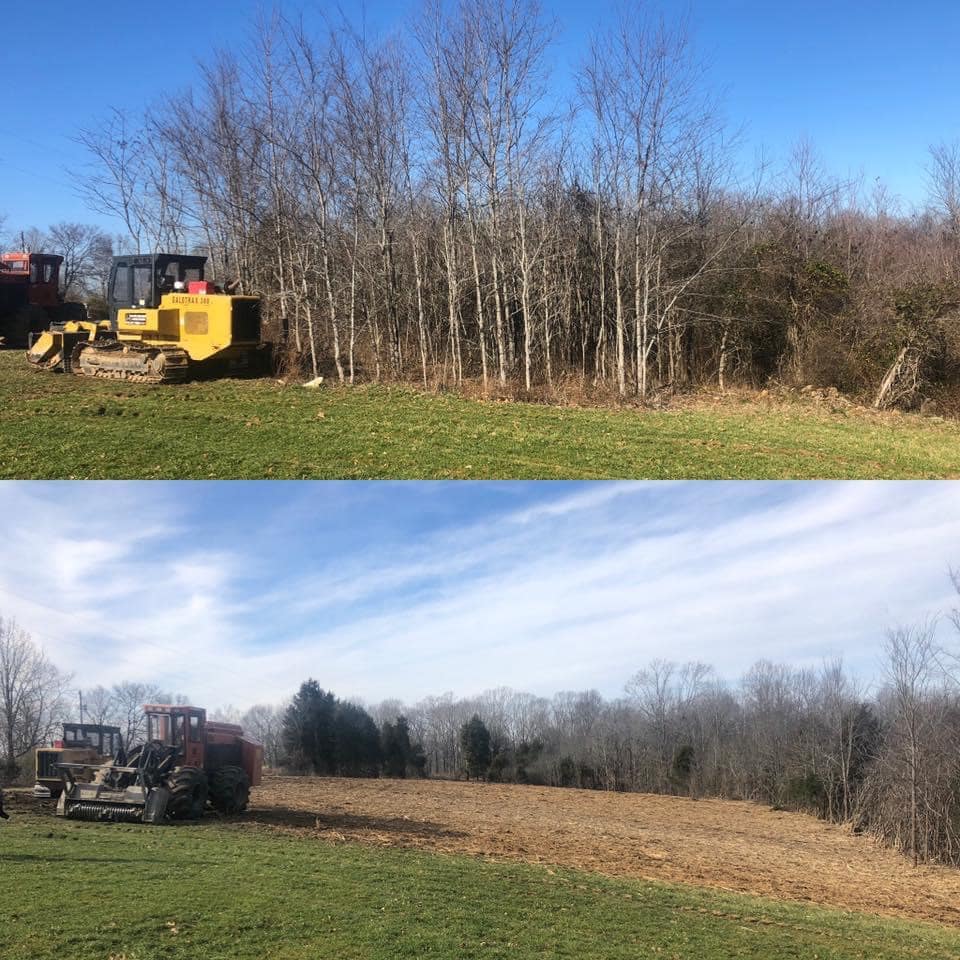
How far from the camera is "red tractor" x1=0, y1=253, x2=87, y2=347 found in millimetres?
32156

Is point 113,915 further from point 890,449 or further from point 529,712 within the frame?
point 529,712

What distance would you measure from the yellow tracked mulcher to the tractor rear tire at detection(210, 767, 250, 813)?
9.13 m

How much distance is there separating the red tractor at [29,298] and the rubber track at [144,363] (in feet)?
33.8

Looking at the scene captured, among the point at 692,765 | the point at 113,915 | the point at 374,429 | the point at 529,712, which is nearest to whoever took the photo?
the point at 113,915

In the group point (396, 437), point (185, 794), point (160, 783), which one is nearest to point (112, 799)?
point (160, 783)

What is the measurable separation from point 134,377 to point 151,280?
359cm

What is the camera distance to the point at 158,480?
1298 cm

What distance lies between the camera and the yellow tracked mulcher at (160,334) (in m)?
21.9

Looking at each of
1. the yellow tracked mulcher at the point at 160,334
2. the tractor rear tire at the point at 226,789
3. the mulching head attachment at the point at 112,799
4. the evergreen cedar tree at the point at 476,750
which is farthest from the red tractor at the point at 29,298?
the evergreen cedar tree at the point at 476,750

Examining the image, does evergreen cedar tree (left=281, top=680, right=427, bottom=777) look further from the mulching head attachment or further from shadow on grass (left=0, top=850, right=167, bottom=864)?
shadow on grass (left=0, top=850, right=167, bottom=864)

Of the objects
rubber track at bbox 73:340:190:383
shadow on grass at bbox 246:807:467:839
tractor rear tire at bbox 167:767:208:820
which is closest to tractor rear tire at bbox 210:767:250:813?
shadow on grass at bbox 246:807:467:839

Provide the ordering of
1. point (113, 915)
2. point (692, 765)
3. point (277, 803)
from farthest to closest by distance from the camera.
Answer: point (692, 765) → point (277, 803) → point (113, 915)

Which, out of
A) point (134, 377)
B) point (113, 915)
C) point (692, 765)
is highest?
point (134, 377)

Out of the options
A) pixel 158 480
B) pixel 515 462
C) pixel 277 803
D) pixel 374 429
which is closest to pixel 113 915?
pixel 158 480
